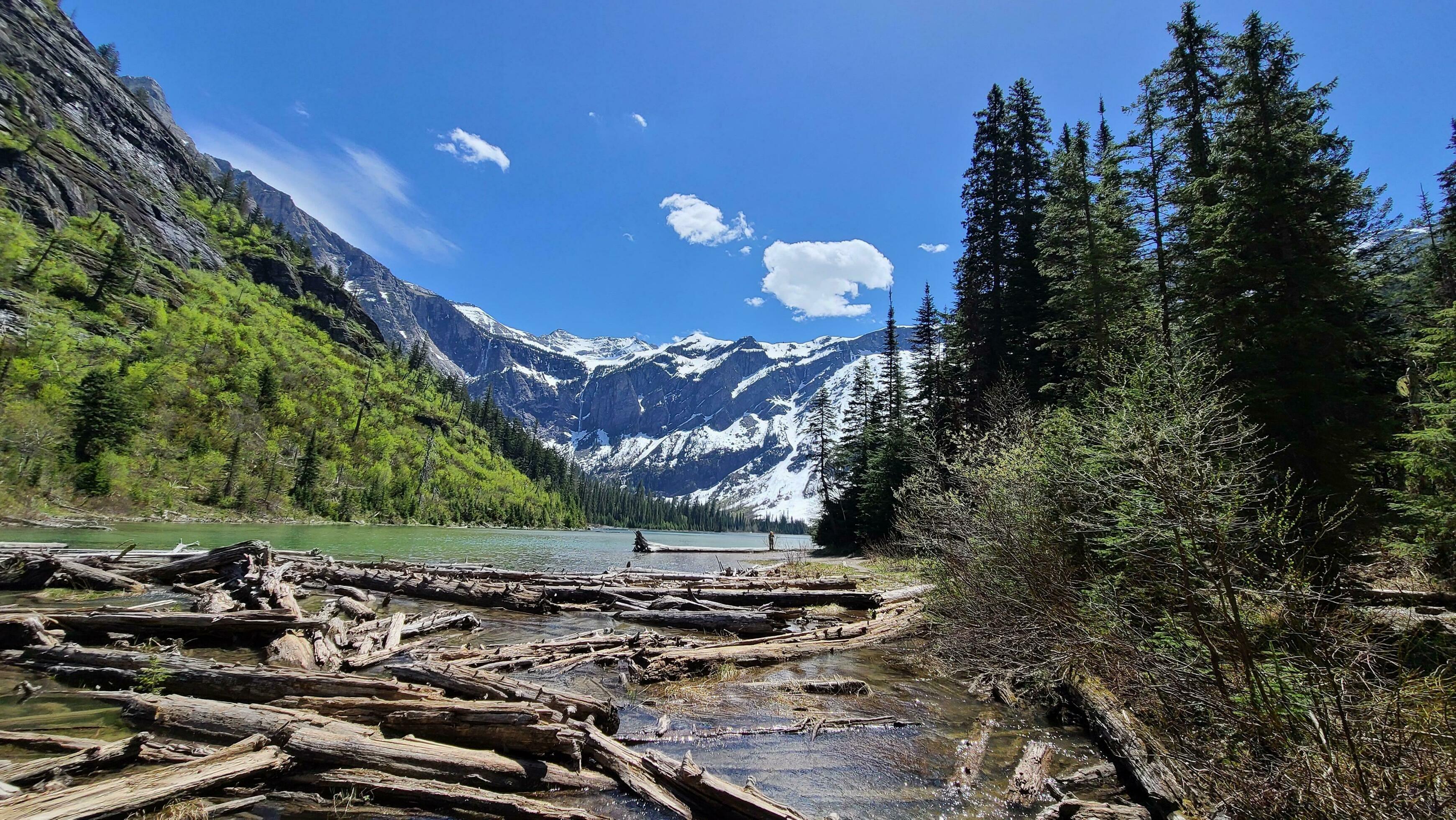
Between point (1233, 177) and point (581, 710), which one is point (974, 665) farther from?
point (1233, 177)

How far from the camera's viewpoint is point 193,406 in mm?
63375

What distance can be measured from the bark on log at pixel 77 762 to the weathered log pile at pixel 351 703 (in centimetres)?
1

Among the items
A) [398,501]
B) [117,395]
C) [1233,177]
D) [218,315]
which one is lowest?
[398,501]

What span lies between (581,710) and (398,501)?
9520 cm

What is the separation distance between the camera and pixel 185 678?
768 centimetres

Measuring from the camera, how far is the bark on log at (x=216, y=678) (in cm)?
705

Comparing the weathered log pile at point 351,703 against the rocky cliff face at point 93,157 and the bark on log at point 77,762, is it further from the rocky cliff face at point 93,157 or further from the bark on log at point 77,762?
the rocky cliff face at point 93,157

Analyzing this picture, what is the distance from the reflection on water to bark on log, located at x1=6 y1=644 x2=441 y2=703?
22522mm

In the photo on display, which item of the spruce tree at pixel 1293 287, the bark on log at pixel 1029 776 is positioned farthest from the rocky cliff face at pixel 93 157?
the spruce tree at pixel 1293 287

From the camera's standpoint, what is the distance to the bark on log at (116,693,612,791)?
5625 millimetres

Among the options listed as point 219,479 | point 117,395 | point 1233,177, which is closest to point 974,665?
point 1233,177

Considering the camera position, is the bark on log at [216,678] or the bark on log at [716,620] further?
Result: the bark on log at [716,620]

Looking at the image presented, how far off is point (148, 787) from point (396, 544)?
4673 cm

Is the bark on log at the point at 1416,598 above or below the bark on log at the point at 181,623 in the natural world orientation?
above
